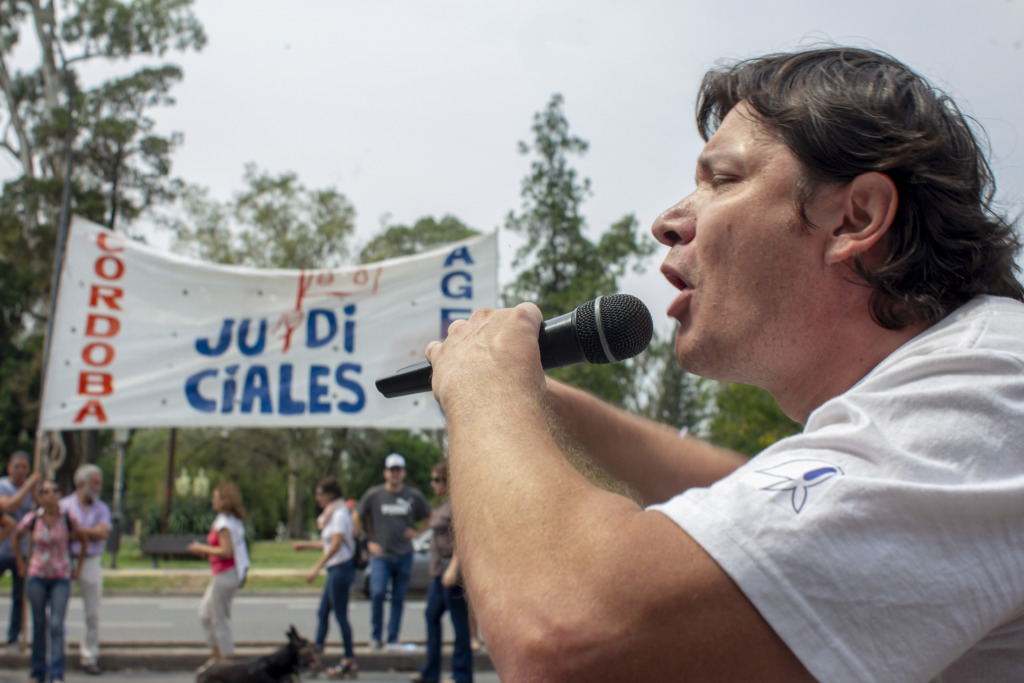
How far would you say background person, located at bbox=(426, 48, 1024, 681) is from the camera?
0.82 m

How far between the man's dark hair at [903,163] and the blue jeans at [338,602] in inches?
309

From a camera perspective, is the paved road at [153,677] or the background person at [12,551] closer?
the paved road at [153,677]

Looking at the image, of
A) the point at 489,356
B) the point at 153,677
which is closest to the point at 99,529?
the point at 153,677

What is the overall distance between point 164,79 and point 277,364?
66.2 feet

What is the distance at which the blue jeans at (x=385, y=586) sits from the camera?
8945mm

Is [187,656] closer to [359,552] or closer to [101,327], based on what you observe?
[359,552]

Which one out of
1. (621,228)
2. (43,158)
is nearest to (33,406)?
(43,158)

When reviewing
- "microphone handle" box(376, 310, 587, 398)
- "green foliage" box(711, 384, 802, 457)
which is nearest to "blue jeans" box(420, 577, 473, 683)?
"microphone handle" box(376, 310, 587, 398)

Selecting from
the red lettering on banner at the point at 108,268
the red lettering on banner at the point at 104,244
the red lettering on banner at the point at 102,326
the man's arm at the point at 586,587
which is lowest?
the man's arm at the point at 586,587

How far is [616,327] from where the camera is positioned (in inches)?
60.2

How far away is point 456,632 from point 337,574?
166 cm

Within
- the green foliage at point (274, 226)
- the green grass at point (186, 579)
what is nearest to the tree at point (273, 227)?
the green foliage at point (274, 226)

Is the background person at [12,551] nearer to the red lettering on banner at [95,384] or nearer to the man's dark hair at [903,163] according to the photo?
the red lettering on banner at [95,384]

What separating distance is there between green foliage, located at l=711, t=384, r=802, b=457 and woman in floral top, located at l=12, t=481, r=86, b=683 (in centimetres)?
2060
